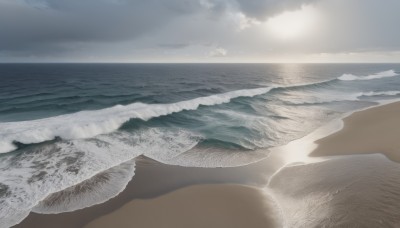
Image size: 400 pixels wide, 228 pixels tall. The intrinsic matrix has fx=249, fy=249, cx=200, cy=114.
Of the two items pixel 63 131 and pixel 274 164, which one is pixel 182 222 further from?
pixel 63 131

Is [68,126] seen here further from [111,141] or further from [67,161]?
[67,161]

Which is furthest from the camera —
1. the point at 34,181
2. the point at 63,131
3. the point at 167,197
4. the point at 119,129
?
the point at 119,129

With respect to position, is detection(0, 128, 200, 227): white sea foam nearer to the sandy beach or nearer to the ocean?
the ocean

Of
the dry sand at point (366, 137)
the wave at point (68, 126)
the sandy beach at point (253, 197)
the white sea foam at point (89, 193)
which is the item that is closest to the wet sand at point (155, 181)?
the sandy beach at point (253, 197)

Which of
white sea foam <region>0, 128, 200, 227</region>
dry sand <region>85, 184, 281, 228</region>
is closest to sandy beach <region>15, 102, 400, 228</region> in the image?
dry sand <region>85, 184, 281, 228</region>

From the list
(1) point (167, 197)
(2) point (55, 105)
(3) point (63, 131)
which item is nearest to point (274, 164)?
(1) point (167, 197)
